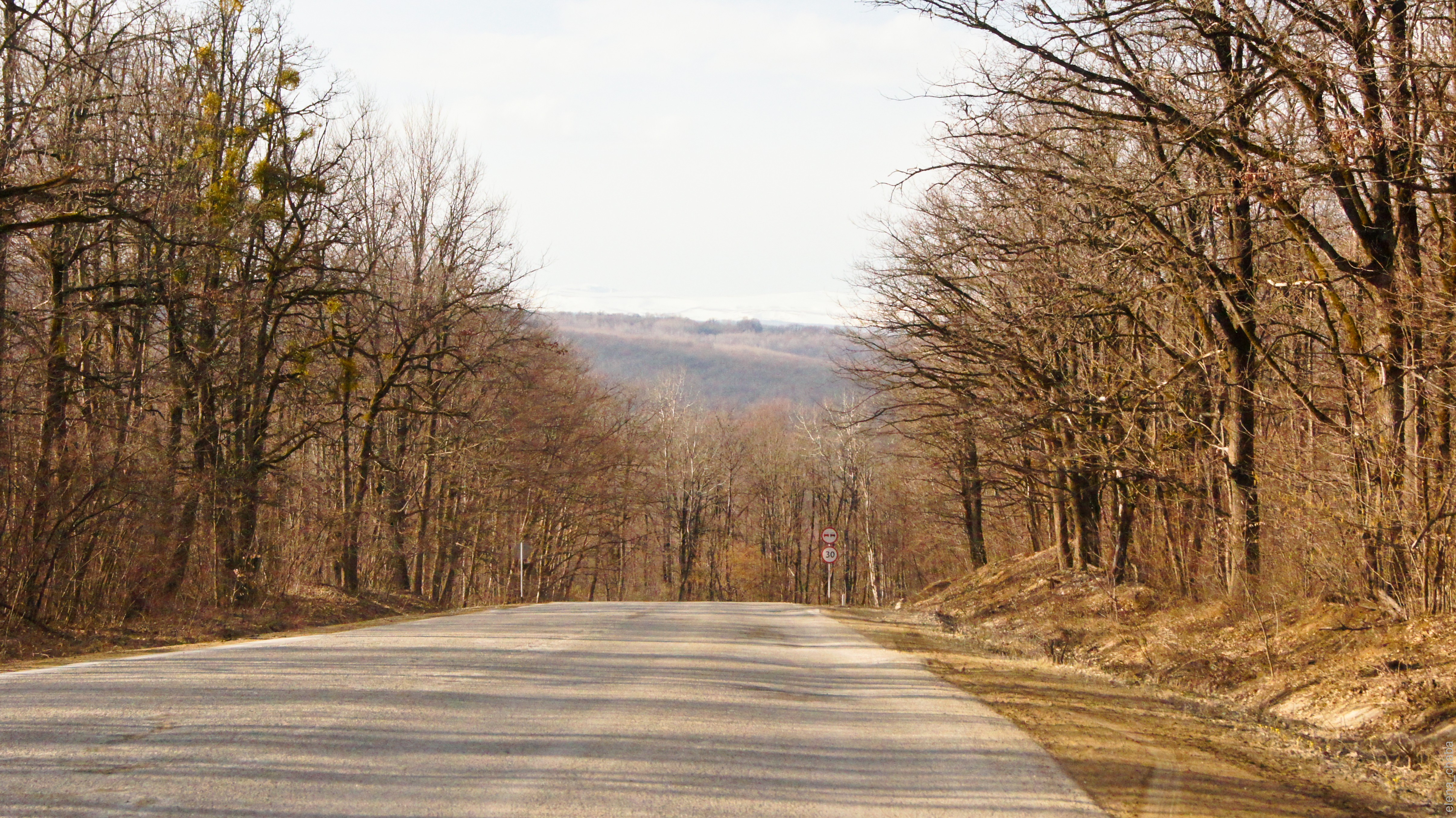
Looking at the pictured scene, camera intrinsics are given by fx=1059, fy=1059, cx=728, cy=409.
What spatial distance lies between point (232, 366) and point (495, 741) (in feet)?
59.6

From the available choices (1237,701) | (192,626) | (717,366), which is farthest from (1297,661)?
(717,366)

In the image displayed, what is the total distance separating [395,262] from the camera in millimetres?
32188

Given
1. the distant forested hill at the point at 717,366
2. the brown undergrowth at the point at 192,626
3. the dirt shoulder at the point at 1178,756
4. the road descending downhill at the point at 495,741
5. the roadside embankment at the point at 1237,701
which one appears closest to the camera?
the road descending downhill at the point at 495,741

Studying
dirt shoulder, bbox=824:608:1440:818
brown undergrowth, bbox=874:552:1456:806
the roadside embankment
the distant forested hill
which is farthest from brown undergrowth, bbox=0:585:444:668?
the distant forested hill

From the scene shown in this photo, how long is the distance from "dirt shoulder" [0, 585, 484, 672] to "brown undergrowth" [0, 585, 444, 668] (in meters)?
0.02

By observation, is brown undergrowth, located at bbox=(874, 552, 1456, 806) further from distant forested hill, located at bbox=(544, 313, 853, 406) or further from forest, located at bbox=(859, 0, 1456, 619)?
distant forested hill, located at bbox=(544, 313, 853, 406)

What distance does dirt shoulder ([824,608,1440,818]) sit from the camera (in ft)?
22.0

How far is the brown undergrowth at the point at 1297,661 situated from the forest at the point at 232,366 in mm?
14383

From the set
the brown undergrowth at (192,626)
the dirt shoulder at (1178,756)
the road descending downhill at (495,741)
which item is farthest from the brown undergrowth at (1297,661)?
the brown undergrowth at (192,626)

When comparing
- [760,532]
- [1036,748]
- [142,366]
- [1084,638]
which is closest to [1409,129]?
[1036,748]

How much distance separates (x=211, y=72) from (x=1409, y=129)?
22716mm

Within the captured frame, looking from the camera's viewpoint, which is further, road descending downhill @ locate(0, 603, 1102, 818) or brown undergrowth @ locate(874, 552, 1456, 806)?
brown undergrowth @ locate(874, 552, 1456, 806)

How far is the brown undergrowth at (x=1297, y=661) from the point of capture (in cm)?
856

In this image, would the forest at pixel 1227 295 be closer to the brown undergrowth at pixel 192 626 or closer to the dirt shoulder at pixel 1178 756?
the dirt shoulder at pixel 1178 756
